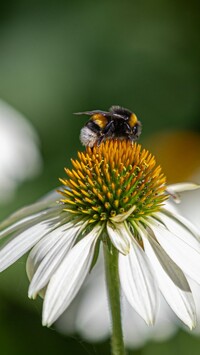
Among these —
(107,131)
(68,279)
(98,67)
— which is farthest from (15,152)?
(68,279)

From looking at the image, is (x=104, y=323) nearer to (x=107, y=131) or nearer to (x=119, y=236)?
(x=107, y=131)

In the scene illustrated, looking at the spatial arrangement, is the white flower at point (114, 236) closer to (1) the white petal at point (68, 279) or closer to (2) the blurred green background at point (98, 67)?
(1) the white petal at point (68, 279)

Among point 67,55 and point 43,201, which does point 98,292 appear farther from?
point 67,55

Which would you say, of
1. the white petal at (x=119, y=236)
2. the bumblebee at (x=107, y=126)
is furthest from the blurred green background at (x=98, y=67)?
the white petal at (x=119, y=236)

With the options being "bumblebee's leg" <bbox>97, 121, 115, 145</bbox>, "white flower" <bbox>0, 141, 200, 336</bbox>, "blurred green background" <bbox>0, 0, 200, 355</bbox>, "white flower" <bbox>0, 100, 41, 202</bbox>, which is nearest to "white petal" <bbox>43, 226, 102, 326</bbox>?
"white flower" <bbox>0, 141, 200, 336</bbox>

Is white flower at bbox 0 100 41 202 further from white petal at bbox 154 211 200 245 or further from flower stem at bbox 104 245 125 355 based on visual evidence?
flower stem at bbox 104 245 125 355
